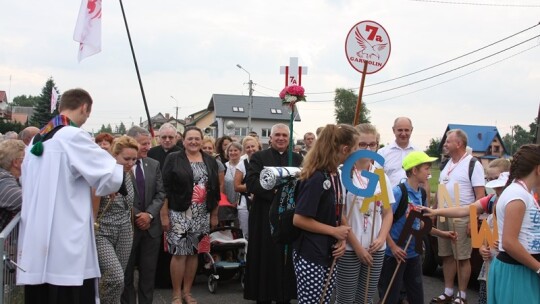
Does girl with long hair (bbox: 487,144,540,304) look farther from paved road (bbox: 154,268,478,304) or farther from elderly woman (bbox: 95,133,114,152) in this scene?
elderly woman (bbox: 95,133,114,152)

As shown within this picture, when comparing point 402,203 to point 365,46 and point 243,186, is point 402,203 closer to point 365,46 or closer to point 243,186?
point 365,46

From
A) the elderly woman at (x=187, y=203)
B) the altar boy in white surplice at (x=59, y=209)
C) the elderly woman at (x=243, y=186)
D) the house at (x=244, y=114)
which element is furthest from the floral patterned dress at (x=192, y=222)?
the house at (x=244, y=114)

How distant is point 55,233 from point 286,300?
124 inches

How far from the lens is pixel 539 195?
454 centimetres

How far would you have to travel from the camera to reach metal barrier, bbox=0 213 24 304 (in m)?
3.40

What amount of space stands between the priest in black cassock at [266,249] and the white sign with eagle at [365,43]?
1192 millimetres

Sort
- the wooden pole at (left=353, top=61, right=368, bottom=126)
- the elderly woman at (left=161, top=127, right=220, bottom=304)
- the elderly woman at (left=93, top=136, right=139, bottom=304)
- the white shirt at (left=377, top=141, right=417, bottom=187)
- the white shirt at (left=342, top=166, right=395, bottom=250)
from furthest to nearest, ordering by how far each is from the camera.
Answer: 1. the white shirt at (left=377, top=141, right=417, bottom=187)
2. the elderly woman at (left=161, top=127, right=220, bottom=304)
3. the wooden pole at (left=353, top=61, right=368, bottom=126)
4. the elderly woman at (left=93, top=136, right=139, bottom=304)
5. the white shirt at (left=342, top=166, right=395, bottom=250)

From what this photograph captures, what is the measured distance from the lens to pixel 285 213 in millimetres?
4109

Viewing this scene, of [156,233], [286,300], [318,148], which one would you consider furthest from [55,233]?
[286,300]

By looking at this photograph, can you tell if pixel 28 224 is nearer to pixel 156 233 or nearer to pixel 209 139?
pixel 156 233

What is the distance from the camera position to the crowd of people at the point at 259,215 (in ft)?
11.6

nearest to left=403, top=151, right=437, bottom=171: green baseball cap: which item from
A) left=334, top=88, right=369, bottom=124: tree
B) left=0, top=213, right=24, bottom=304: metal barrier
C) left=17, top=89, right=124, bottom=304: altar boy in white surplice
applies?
left=17, top=89, right=124, bottom=304: altar boy in white surplice

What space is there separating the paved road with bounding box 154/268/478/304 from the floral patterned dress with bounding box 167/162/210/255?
0.84 meters

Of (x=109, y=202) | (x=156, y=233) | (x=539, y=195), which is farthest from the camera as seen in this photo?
(x=156, y=233)
